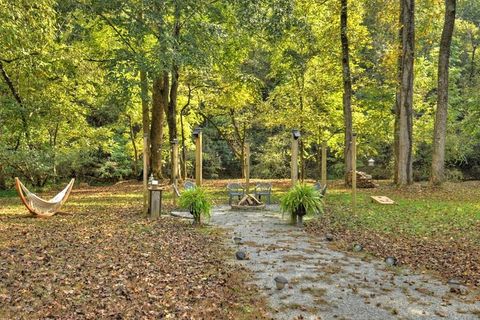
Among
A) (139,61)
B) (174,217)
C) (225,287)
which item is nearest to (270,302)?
(225,287)

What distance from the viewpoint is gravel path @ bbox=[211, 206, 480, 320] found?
425cm

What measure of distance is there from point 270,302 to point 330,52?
13.9m

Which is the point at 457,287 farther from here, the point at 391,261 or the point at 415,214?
the point at 415,214

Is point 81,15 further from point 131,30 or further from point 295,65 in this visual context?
point 295,65

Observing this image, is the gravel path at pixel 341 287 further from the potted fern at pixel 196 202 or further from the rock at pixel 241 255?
the potted fern at pixel 196 202

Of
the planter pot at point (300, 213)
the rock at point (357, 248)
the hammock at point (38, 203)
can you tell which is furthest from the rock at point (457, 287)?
the hammock at point (38, 203)

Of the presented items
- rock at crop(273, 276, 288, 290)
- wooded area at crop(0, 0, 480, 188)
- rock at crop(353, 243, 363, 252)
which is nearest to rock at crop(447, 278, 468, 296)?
rock at crop(353, 243, 363, 252)

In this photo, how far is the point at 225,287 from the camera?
194 inches

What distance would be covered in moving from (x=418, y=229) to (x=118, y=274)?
563 centimetres

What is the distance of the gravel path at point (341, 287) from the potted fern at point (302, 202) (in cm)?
127

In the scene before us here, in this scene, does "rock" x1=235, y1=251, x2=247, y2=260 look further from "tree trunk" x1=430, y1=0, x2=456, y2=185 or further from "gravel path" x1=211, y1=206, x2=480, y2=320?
"tree trunk" x1=430, y1=0, x2=456, y2=185

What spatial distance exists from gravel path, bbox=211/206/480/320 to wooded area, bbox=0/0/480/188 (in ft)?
15.9

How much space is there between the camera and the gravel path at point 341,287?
425 cm

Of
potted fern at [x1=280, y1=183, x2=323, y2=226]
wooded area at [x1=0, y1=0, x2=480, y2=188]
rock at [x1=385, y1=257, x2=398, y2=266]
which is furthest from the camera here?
wooded area at [x1=0, y1=0, x2=480, y2=188]
